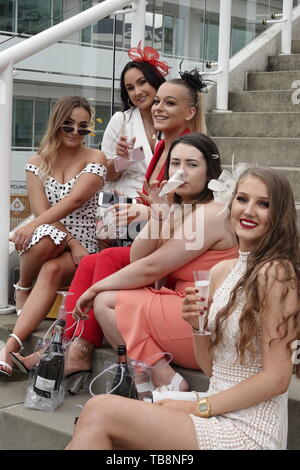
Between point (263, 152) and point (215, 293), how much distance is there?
2.49 m

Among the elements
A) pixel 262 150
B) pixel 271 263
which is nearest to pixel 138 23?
pixel 262 150

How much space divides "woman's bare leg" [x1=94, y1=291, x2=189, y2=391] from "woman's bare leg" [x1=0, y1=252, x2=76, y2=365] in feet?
1.91

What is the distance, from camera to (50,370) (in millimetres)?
3217

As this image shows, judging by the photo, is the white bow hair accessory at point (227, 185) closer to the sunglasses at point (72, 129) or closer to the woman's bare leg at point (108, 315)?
the woman's bare leg at point (108, 315)

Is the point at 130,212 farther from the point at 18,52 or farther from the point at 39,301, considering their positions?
the point at 18,52

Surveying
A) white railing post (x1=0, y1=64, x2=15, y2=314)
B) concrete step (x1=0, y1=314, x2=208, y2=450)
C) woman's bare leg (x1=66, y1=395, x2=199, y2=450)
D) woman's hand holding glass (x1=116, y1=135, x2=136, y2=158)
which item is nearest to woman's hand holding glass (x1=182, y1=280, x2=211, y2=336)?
woman's bare leg (x1=66, y1=395, x2=199, y2=450)

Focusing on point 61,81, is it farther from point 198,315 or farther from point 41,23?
point 198,315

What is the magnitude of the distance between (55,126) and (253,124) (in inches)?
68.5

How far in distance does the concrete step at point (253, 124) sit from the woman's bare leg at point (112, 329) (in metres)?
2.38

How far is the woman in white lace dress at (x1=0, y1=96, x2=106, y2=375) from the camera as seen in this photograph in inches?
151

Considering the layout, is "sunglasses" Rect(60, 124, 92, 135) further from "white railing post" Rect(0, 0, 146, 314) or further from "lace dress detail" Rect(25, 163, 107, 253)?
"white railing post" Rect(0, 0, 146, 314)

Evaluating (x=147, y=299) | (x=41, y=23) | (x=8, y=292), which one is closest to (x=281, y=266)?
(x=147, y=299)

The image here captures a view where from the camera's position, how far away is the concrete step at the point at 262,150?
15.9 feet

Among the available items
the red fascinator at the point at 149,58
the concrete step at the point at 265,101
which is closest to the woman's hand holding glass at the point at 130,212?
the red fascinator at the point at 149,58
